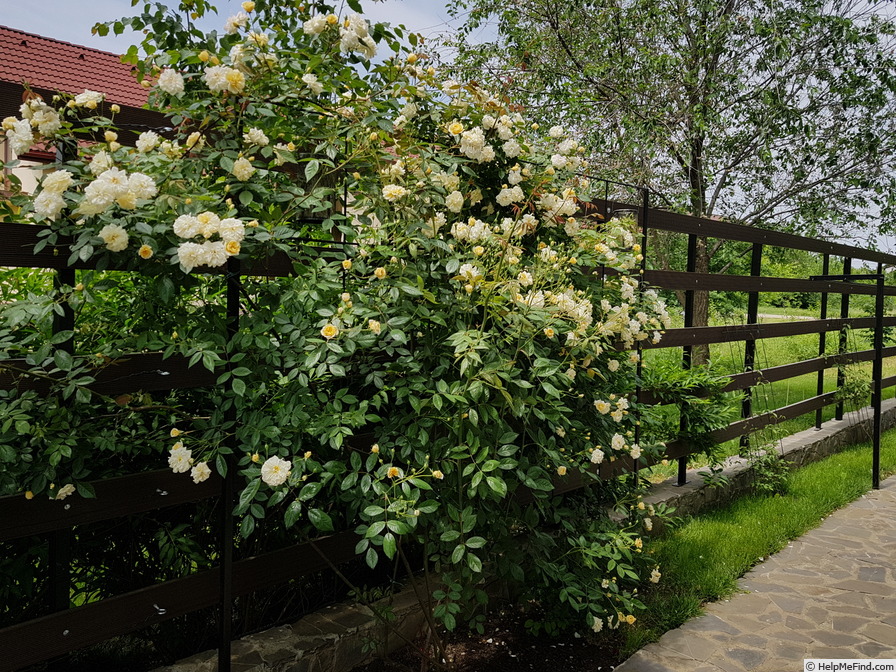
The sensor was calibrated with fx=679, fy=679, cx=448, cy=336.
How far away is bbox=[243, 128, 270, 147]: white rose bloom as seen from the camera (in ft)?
6.53

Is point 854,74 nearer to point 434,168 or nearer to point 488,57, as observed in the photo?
point 488,57

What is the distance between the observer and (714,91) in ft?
24.7

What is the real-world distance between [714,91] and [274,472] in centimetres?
730

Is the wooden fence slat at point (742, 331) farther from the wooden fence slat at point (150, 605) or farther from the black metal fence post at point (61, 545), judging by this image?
the black metal fence post at point (61, 545)

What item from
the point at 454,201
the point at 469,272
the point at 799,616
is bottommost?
the point at 799,616

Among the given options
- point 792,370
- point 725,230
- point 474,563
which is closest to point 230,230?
point 474,563

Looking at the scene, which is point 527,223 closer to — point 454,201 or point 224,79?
point 454,201

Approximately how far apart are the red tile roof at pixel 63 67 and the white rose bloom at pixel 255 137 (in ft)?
37.3

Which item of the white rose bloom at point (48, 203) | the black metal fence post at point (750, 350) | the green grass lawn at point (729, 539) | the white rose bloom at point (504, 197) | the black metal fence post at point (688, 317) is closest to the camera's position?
the white rose bloom at point (48, 203)

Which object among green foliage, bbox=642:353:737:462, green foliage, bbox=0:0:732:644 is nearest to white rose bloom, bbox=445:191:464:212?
green foliage, bbox=0:0:732:644

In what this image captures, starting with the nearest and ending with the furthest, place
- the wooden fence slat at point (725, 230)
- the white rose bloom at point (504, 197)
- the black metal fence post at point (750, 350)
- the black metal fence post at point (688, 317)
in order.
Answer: the white rose bloom at point (504, 197), the wooden fence slat at point (725, 230), the black metal fence post at point (688, 317), the black metal fence post at point (750, 350)

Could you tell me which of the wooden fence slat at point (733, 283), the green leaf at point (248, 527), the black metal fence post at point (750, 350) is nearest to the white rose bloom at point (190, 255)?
the green leaf at point (248, 527)

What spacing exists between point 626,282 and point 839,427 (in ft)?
16.4

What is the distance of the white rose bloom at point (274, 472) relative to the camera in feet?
6.17
